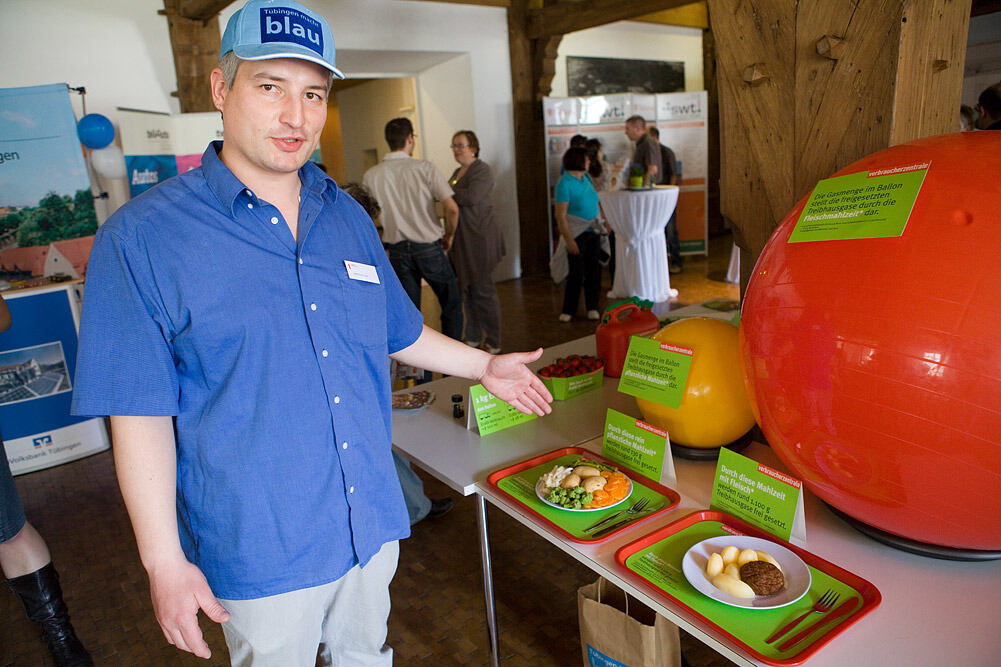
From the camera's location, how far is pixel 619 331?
2014mm

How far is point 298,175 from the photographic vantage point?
119 cm

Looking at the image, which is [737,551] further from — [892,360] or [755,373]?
[892,360]

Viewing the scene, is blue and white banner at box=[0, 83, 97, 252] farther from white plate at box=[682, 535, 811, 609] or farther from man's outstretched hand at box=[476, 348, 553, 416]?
white plate at box=[682, 535, 811, 609]

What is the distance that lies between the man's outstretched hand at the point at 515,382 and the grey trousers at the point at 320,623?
0.37 metres

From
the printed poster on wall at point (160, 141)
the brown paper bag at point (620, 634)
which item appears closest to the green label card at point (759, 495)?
the brown paper bag at point (620, 634)

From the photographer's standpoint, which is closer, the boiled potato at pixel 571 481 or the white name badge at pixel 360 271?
the white name badge at pixel 360 271

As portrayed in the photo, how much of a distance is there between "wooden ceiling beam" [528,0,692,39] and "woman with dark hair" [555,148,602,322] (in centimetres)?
209

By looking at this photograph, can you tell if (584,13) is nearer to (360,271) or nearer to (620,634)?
(360,271)

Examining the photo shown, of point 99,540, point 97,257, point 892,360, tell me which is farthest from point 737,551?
point 99,540

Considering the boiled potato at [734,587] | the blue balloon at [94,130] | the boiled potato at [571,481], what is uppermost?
the blue balloon at [94,130]

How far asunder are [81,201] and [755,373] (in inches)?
167

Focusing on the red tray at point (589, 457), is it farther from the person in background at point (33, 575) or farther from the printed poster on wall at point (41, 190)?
the printed poster on wall at point (41, 190)

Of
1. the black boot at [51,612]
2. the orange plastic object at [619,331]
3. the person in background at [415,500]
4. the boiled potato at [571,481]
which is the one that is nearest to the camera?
the boiled potato at [571,481]

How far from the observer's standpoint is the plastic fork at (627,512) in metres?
1.23
